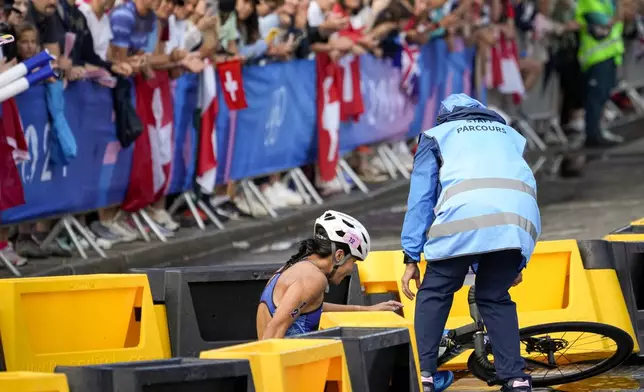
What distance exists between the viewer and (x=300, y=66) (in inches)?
766

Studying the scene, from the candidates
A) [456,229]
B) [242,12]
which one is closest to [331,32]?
[242,12]

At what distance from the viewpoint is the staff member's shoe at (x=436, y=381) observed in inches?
355

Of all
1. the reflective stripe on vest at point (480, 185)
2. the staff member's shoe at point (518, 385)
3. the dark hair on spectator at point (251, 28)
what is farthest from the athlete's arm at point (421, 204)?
the dark hair on spectator at point (251, 28)

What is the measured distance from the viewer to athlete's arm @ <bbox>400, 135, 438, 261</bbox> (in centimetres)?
903

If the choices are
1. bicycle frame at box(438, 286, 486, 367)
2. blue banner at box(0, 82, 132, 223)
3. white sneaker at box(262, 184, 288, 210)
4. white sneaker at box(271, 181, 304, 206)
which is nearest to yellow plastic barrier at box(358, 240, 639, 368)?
bicycle frame at box(438, 286, 486, 367)

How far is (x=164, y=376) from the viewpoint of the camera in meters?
7.23

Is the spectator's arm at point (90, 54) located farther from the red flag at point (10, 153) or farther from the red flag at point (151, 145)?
the red flag at point (10, 153)

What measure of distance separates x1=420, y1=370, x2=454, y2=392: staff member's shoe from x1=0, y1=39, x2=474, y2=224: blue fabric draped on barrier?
601 cm

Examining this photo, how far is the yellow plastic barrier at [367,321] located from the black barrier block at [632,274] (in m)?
2.39

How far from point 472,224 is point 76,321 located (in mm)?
2394

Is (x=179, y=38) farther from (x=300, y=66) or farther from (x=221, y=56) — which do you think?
(x=300, y=66)

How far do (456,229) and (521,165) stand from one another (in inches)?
19.9

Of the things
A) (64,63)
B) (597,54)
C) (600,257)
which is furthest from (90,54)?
(597,54)

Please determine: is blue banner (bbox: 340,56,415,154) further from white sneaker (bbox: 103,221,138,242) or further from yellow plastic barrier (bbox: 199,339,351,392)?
yellow plastic barrier (bbox: 199,339,351,392)
